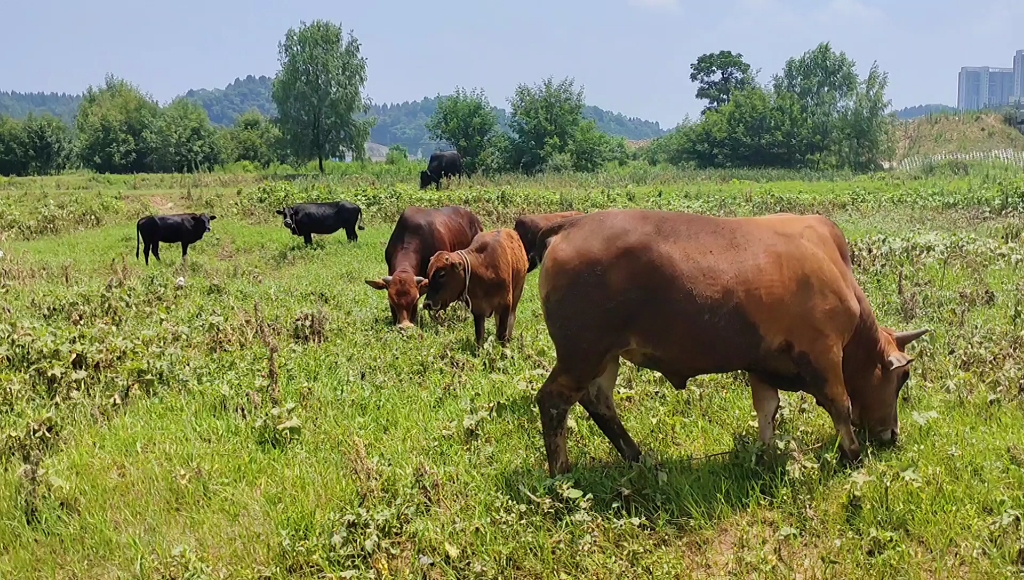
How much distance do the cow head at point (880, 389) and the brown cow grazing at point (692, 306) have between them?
0.29 m

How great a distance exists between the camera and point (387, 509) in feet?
14.8

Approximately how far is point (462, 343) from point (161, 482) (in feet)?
14.6

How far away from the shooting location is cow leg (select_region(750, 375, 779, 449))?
514cm

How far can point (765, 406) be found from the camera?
204 inches

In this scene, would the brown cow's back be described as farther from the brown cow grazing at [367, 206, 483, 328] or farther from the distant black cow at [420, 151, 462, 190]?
the distant black cow at [420, 151, 462, 190]

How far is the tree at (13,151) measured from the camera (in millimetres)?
58500

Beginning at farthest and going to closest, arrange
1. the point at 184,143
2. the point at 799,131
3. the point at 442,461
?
the point at 184,143 < the point at 799,131 < the point at 442,461

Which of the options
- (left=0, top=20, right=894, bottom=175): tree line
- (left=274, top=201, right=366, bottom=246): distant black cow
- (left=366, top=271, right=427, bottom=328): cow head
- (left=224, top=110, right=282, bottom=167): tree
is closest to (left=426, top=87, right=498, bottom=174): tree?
(left=0, top=20, right=894, bottom=175): tree line

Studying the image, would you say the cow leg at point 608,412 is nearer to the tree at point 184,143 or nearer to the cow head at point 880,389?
the cow head at point 880,389

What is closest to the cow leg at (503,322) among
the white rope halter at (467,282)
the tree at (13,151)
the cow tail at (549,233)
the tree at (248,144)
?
the white rope halter at (467,282)

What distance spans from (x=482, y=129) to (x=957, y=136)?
39229 millimetres

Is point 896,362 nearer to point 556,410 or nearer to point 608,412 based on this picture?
point 608,412

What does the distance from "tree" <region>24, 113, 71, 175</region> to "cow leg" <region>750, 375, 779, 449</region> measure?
2536 inches

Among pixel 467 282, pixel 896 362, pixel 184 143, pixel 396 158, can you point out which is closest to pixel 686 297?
pixel 896 362
